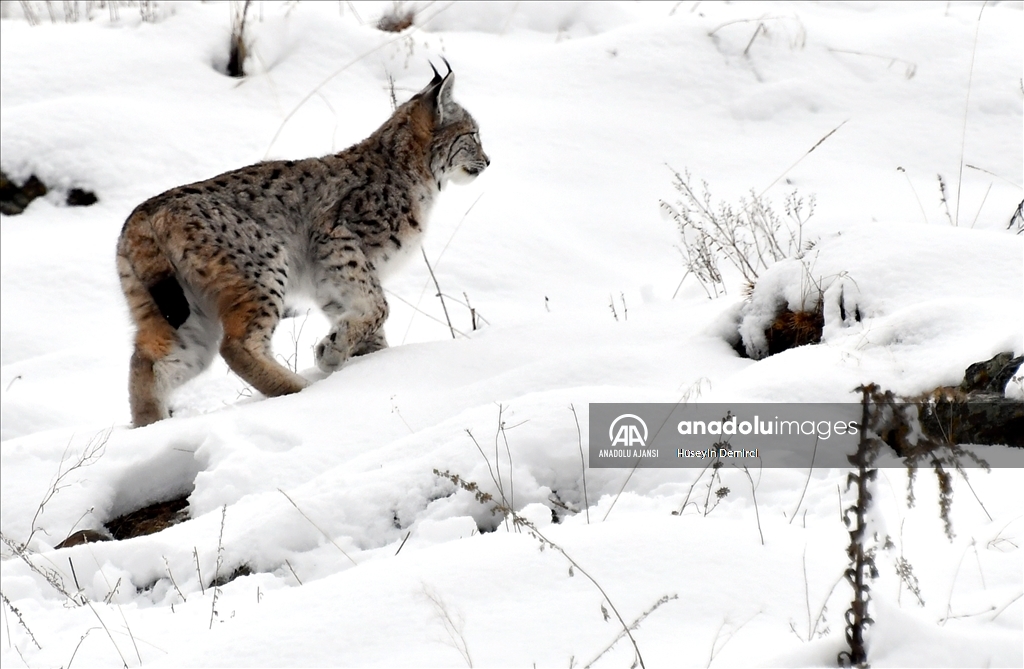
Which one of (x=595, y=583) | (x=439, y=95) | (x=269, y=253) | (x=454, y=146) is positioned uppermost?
(x=439, y=95)

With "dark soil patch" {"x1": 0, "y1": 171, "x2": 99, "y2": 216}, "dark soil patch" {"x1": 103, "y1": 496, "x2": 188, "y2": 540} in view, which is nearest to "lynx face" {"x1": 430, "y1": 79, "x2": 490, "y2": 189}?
"dark soil patch" {"x1": 103, "y1": 496, "x2": 188, "y2": 540}

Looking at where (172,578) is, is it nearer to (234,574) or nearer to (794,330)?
(234,574)

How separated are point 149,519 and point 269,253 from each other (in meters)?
1.53

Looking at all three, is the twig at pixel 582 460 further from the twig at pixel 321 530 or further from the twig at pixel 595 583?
the twig at pixel 321 530

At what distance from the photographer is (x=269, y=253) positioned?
469 centimetres

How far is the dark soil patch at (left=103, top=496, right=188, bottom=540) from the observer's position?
11.3 ft

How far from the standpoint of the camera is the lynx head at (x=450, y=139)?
543 cm

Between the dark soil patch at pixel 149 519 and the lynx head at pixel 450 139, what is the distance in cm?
247

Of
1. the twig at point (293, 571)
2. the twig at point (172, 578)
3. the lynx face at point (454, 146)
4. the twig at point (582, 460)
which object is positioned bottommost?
the twig at point (172, 578)

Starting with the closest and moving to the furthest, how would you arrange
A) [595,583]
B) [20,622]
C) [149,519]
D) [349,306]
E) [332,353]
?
[595,583] → [20,622] → [149,519] → [332,353] → [349,306]

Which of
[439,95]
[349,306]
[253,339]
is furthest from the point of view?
[439,95]

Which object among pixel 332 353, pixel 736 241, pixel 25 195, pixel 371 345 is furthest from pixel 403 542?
pixel 25 195

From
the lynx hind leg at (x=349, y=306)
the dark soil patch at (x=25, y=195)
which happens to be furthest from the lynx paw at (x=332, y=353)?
the dark soil patch at (x=25, y=195)

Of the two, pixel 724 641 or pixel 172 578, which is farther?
pixel 172 578
